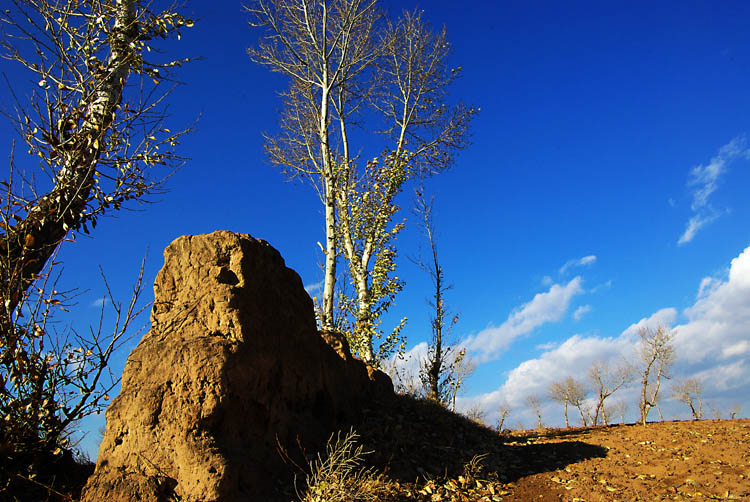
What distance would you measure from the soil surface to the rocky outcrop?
3.70m

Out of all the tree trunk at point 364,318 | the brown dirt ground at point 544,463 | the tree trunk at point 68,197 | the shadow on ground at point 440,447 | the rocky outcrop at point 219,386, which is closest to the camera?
the rocky outcrop at point 219,386

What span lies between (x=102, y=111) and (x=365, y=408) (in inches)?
268

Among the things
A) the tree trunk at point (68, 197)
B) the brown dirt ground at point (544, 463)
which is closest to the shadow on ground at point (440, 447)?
the brown dirt ground at point (544, 463)

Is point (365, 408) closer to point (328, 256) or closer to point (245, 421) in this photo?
point (245, 421)

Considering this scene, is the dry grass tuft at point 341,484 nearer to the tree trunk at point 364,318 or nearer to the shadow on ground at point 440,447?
the shadow on ground at point 440,447

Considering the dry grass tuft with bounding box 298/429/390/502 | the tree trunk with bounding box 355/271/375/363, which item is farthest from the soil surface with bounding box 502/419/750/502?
the tree trunk with bounding box 355/271/375/363

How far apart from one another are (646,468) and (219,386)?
8.19m

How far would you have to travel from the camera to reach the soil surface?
27.0 ft

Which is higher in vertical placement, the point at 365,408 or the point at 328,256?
the point at 328,256

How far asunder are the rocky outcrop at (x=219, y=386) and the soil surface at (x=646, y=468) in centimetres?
370

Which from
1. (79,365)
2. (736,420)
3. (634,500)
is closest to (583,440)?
(634,500)

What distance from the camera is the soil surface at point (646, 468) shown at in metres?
8.22

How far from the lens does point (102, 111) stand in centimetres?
684

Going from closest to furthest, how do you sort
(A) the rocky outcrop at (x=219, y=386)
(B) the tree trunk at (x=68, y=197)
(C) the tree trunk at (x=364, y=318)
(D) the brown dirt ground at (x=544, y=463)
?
(A) the rocky outcrop at (x=219, y=386) → (B) the tree trunk at (x=68, y=197) → (D) the brown dirt ground at (x=544, y=463) → (C) the tree trunk at (x=364, y=318)
